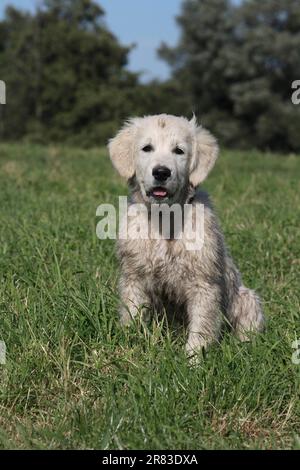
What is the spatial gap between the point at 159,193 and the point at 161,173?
5.7 inches

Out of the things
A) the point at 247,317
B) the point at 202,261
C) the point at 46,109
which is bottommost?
the point at 247,317

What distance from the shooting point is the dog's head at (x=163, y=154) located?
4691 millimetres

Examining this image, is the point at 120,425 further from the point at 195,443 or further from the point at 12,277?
the point at 12,277

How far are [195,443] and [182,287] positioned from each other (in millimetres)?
1510

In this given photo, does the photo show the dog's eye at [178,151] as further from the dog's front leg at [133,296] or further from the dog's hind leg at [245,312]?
the dog's hind leg at [245,312]

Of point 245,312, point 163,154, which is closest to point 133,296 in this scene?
point 245,312

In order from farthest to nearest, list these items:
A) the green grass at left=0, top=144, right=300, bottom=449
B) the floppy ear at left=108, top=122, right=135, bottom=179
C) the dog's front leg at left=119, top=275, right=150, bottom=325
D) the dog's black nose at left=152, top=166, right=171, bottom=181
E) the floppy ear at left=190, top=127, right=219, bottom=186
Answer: the floppy ear at left=108, top=122, right=135, bottom=179, the floppy ear at left=190, top=127, right=219, bottom=186, the dog's front leg at left=119, top=275, right=150, bottom=325, the dog's black nose at left=152, top=166, right=171, bottom=181, the green grass at left=0, top=144, right=300, bottom=449

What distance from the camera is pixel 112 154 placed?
509cm

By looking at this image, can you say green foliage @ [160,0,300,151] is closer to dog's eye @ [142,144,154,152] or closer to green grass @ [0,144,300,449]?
green grass @ [0,144,300,449]

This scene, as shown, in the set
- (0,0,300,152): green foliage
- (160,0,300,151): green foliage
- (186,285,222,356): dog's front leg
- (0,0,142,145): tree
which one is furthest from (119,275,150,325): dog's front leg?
(0,0,142,145): tree

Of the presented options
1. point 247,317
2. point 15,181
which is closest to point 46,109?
point 15,181

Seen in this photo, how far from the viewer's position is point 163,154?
188 inches

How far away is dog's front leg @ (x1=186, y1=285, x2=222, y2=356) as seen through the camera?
184 inches

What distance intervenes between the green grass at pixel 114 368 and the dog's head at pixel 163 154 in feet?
2.43
